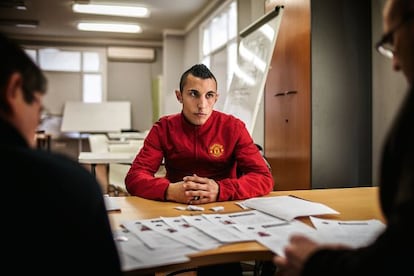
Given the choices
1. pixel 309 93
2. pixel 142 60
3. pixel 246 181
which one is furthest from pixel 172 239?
pixel 142 60

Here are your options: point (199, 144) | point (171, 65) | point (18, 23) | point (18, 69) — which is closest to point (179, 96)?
point (199, 144)

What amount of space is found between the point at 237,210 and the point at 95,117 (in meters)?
8.52

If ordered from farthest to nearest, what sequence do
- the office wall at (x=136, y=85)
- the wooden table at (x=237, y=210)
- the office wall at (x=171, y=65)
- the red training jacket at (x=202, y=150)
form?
1. the office wall at (x=136, y=85)
2. the office wall at (x=171, y=65)
3. the red training jacket at (x=202, y=150)
4. the wooden table at (x=237, y=210)

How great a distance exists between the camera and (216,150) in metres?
2.00

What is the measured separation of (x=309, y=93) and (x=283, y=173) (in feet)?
2.92

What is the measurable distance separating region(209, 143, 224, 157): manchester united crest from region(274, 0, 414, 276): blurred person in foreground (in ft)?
3.92

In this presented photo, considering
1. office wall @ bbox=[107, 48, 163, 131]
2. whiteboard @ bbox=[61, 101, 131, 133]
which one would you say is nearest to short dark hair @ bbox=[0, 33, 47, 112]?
whiteboard @ bbox=[61, 101, 131, 133]

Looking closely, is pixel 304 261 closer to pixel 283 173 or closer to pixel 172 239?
pixel 172 239

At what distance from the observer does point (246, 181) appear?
5.70 ft

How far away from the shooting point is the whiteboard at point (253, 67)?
3.26m

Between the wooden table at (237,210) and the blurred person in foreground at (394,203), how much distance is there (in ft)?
0.78

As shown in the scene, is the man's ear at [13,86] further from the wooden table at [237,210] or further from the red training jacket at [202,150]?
the red training jacket at [202,150]

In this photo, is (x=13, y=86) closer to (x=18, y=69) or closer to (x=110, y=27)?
(x=18, y=69)

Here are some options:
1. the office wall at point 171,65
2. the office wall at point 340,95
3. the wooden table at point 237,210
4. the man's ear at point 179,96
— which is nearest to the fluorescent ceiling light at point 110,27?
the office wall at point 171,65
